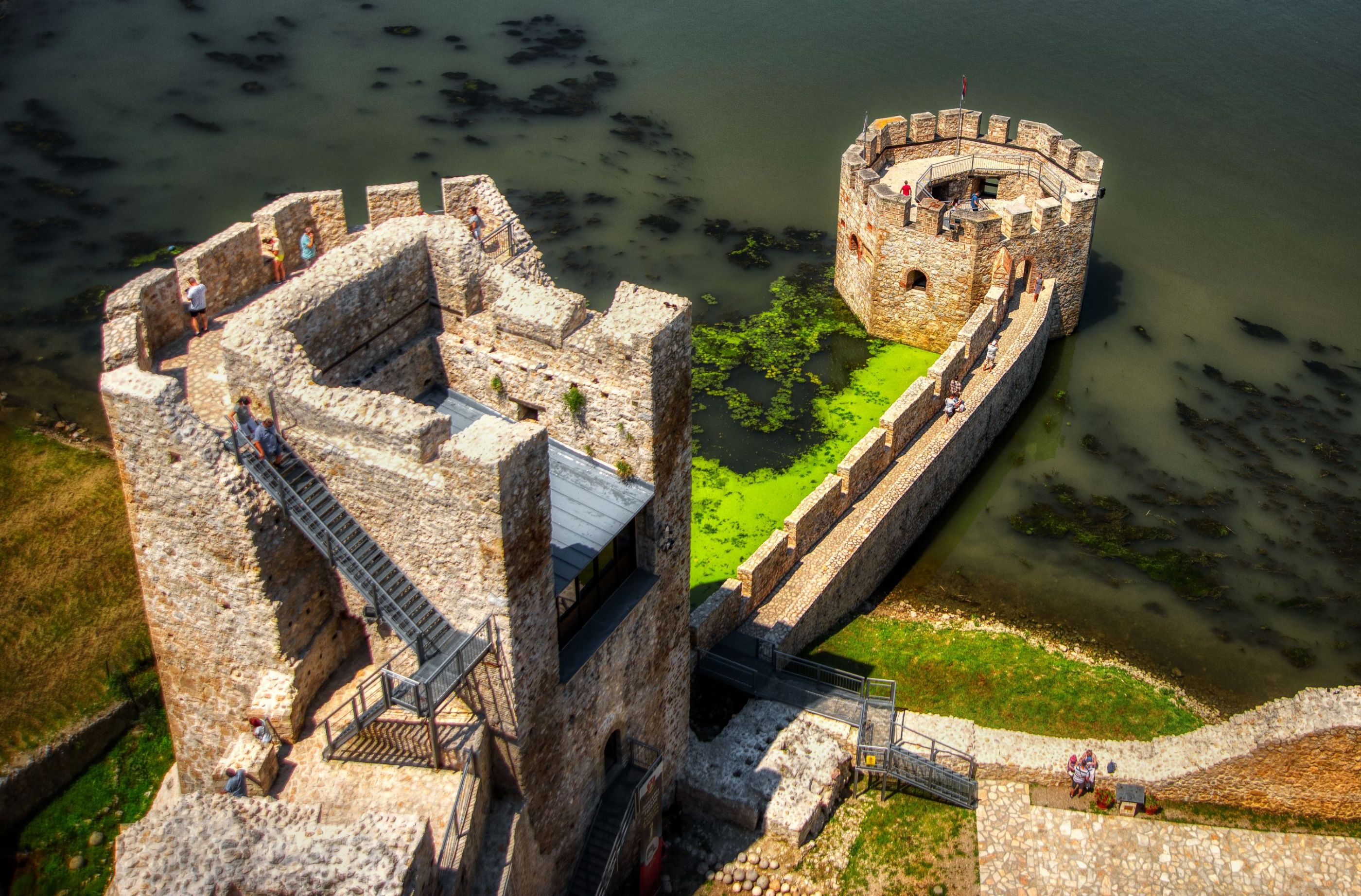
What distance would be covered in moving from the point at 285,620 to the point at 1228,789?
44.6 ft

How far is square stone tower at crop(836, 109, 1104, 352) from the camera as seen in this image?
29.8m

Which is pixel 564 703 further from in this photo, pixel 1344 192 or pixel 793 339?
pixel 1344 192

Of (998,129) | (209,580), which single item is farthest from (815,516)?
(998,129)

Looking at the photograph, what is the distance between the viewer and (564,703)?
49.6 feet

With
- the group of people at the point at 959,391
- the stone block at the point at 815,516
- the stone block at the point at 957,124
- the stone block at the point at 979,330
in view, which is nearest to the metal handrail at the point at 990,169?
the stone block at the point at 957,124

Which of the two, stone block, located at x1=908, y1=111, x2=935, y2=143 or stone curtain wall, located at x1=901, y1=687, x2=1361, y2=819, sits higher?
stone block, located at x1=908, y1=111, x2=935, y2=143

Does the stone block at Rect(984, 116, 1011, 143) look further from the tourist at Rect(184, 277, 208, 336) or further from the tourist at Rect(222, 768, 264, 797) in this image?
the tourist at Rect(222, 768, 264, 797)

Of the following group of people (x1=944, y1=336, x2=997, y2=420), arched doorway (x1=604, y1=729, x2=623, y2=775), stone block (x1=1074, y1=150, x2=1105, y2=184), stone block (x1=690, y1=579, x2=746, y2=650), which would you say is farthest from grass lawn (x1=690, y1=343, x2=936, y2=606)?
stone block (x1=1074, y1=150, x2=1105, y2=184)

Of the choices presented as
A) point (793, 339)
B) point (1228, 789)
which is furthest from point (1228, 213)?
point (1228, 789)

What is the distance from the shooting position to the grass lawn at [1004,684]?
68.3 feet

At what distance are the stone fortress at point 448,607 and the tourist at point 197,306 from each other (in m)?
0.12

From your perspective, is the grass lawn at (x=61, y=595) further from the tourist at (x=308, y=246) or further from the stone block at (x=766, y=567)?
the stone block at (x=766, y=567)

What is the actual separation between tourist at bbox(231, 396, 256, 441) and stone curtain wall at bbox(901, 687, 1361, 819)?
1170 centimetres

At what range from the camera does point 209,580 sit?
14070 mm
